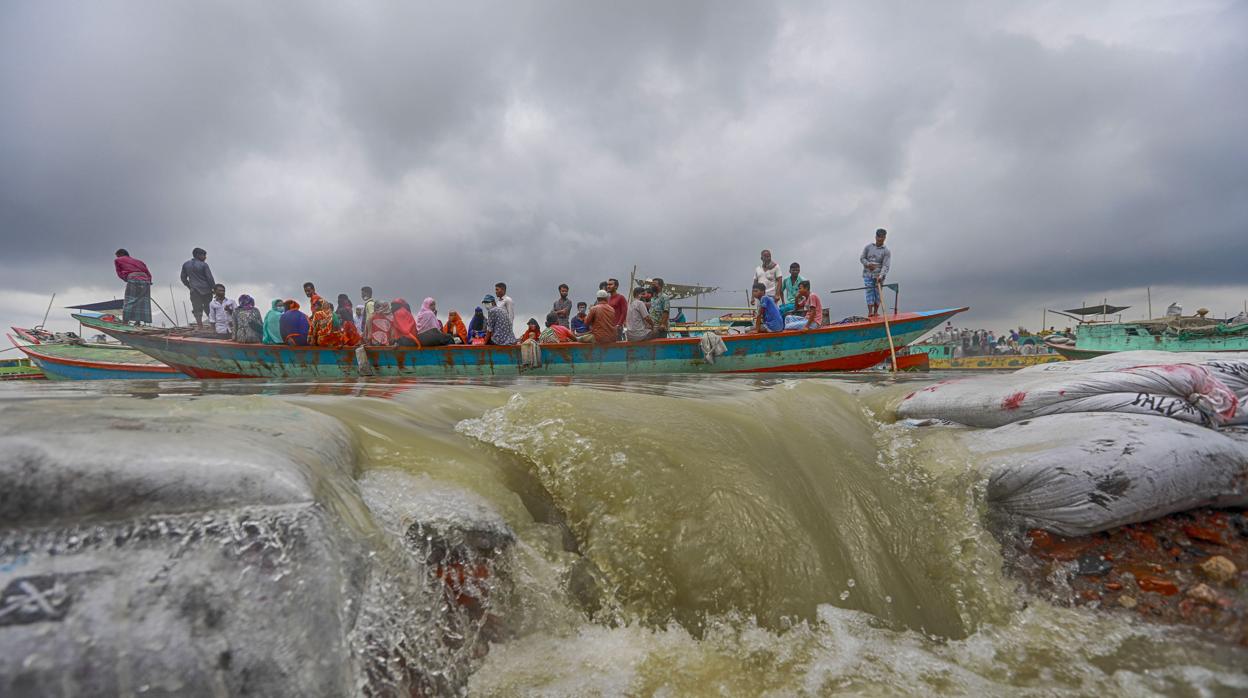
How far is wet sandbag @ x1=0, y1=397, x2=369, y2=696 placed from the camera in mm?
808

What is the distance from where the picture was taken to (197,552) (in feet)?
3.09

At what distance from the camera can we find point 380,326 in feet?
31.7

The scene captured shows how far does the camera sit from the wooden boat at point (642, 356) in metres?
9.08

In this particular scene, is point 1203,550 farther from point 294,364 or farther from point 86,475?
point 294,364

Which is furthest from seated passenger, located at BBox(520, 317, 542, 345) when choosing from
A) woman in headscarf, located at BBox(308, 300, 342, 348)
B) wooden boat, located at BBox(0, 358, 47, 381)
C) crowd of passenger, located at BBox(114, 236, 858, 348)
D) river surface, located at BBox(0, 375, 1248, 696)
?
wooden boat, located at BBox(0, 358, 47, 381)

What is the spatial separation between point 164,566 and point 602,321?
8.33 metres

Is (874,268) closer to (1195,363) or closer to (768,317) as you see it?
(768,317)

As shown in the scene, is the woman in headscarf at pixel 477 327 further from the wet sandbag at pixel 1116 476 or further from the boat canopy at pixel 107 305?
the boat canopy at pixel 107 305

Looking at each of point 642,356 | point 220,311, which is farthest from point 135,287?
point 642,356

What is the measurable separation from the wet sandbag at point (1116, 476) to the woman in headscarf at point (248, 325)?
12648mm

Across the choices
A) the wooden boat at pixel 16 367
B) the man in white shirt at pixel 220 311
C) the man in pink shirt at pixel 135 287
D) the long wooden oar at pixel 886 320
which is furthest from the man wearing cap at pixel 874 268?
the wooden boat at pixel 16 367

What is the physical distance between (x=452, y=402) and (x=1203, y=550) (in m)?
3.34

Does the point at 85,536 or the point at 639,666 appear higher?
the point at 85,536

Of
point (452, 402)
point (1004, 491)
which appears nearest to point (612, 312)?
point (452, 402)
